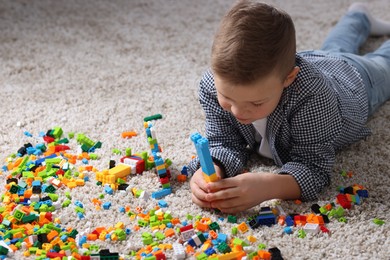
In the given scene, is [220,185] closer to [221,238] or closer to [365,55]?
[221,238]

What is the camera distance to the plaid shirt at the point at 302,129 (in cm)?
123

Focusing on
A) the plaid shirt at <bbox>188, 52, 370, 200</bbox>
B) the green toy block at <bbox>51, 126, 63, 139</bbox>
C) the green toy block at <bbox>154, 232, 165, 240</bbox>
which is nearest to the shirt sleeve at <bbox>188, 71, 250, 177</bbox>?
the plaid shirt at <bbox>188, 52, 370, 200</bbox>

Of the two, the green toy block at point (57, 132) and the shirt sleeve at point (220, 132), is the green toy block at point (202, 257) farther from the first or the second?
the green toy block at point (57, 132)

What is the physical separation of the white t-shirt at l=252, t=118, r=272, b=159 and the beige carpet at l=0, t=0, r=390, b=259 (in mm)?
37

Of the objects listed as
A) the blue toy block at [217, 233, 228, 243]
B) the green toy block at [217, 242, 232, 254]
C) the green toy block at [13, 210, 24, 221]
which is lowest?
the green toy block at [217, 242, 232, 254]

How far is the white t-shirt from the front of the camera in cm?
131

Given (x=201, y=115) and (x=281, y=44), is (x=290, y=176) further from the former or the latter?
(x=201, y=115)

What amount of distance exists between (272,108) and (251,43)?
170mm

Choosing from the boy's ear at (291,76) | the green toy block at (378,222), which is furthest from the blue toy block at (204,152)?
the green toy block at (378,222)

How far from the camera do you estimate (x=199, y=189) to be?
1216mm

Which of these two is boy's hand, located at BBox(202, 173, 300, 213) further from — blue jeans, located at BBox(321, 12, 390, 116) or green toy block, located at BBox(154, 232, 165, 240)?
blue jeans, located at BBox(321, 12, 390, 116)

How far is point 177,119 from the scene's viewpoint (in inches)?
62.3

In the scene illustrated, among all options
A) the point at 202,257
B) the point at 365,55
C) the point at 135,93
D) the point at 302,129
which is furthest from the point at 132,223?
the point at 365,55

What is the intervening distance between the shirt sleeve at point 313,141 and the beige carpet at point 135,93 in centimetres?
5
